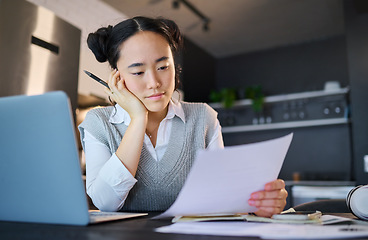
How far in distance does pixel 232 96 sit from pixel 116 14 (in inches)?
76.5

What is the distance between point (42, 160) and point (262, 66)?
501 centimetres

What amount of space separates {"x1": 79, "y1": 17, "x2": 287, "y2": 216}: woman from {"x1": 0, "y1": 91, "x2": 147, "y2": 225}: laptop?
0.33m

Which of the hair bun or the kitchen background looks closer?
the hair bun

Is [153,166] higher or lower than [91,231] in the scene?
higher

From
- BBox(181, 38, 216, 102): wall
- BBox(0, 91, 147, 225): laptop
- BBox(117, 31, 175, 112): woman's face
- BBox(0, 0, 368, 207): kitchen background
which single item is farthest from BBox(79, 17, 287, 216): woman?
BBox(181, 38, 216, 102): wall

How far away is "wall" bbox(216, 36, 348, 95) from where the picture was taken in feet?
15.9

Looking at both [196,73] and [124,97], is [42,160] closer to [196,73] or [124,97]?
[124,97]

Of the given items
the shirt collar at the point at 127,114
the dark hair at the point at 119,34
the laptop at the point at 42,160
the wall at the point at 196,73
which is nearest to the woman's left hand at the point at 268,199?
the laptop at the point at 42,160

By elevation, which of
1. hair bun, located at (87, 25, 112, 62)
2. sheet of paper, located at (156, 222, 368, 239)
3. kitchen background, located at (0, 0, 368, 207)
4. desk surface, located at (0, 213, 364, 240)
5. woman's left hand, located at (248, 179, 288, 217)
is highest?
kitchen background, located at (0, 0, 368, 207)

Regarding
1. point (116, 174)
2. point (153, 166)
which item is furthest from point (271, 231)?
point (153, 166)

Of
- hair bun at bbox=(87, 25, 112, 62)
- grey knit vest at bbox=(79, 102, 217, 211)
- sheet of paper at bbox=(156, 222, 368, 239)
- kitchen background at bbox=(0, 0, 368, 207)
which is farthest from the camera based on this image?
kitchen background at bbox=(0, 0, 368, 207)

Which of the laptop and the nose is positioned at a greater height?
the nose

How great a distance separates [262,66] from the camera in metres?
5.36

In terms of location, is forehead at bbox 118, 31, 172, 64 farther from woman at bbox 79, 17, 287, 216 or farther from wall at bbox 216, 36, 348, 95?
wall at bbox 216, 36, 348, 95
